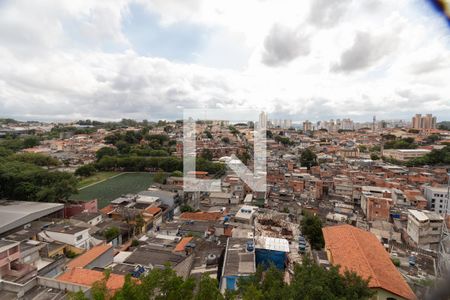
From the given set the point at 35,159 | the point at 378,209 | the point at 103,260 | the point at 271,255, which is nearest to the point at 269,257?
the point at 271,255

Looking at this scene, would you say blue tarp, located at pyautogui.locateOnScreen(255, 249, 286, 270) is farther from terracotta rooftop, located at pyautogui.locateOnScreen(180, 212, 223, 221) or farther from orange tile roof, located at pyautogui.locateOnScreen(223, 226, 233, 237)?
terracotta rooftop, located at pyautogui.locateOnScreen(180, 212, 223, 221)

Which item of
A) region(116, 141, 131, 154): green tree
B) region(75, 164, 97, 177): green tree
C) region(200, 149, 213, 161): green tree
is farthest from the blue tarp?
region(116, 141, 131, 154): green tree

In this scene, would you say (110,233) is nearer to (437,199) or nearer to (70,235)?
(70,235)

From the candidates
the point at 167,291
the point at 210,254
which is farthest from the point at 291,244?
the point at 167,291

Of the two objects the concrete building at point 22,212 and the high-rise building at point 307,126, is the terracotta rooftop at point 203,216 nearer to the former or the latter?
the concrete building at point 22,212

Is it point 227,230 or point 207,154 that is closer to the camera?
point 227,230
